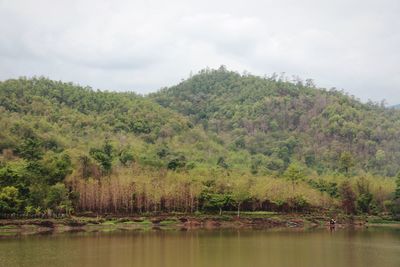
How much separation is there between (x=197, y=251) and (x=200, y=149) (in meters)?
76.4

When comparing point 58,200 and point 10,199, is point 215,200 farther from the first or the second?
point 10,199

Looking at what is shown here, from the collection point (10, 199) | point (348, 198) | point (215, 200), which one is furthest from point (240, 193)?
point (10, 199)

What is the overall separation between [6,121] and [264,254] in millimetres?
65294

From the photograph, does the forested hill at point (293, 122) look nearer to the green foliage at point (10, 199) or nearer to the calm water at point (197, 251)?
the green foliage at point (10, 199)

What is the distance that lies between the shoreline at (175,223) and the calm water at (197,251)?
6.75 meters

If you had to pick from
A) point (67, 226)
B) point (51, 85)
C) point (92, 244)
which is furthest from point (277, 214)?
point (51, 85)

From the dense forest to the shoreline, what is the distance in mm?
3233

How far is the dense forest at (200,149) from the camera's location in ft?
211

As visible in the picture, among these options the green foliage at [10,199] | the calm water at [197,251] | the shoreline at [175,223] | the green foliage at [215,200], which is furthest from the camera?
the green foliage at [215,200]

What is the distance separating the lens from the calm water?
101ft

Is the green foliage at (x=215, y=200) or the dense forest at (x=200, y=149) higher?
the dense forest at (x=200, y=149)

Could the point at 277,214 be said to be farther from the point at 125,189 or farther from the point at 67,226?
the point at 67,226

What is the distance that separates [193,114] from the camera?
15288cm

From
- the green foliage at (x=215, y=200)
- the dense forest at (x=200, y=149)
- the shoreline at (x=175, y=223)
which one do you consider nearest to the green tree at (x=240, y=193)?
the dense forest at (x=200, y=149)
